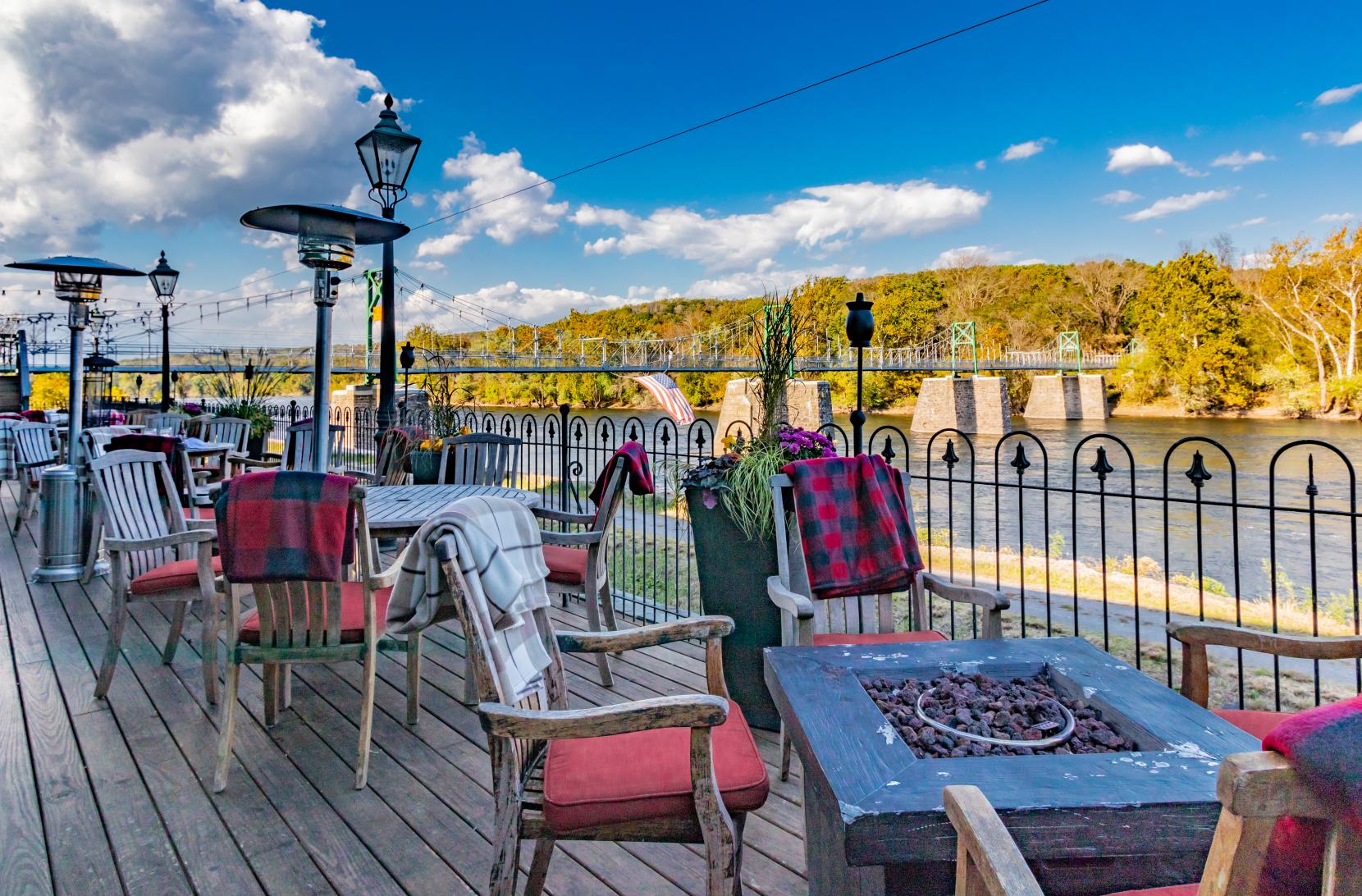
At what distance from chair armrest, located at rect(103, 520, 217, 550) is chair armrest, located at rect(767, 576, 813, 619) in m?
1.76

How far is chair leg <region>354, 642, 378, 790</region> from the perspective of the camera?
191 cm

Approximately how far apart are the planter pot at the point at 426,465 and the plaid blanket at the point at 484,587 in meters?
2.47

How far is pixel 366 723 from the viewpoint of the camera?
1955mm

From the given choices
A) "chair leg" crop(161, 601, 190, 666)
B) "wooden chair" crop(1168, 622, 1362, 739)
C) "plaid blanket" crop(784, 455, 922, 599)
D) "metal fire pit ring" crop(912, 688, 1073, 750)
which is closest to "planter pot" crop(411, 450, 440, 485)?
"chair leg" crop(161, 601, 190, 666)

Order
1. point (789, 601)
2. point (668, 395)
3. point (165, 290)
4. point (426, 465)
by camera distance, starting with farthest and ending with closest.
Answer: point (668, 395) → point (165, 290) → point (426, 465) → point (789, 601)

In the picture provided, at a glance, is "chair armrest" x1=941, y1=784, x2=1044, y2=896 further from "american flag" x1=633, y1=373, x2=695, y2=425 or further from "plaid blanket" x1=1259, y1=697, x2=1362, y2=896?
"american flag" x1=633, y1=373, x2=695, y2=425

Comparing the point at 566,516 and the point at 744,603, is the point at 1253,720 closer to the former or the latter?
the point at 744,603

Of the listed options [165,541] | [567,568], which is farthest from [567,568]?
[165,541]

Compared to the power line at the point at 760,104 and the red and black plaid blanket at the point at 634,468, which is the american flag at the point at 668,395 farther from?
the red and black plaid blanket at the point at 634,468

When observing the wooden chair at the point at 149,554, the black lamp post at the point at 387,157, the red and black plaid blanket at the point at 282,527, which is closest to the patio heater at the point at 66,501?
the wooden chair at the point at 149,554

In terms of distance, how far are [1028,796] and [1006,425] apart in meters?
32.9

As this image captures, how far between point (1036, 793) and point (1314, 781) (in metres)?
0.41

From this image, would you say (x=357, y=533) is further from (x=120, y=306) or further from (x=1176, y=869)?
(x=120, y=306)

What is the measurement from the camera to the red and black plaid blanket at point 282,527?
6.07 ft
